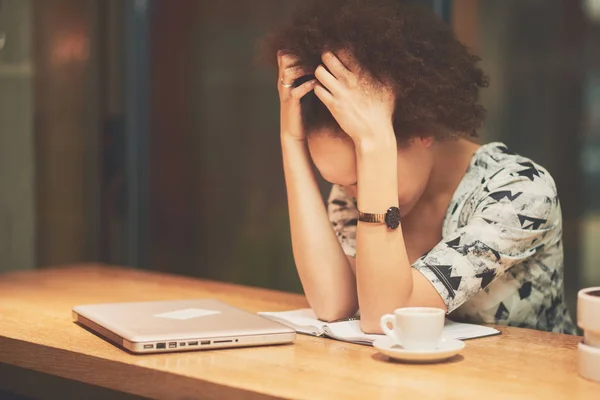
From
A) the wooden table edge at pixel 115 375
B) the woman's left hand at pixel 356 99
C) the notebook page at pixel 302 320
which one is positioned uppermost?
the woman's left hand at pixel 356 99

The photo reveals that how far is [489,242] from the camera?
1.60m

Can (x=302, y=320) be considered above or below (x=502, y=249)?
below

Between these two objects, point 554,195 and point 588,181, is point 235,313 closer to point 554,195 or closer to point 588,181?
point 554,195

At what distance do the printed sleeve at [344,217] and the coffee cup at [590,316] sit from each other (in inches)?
29.9

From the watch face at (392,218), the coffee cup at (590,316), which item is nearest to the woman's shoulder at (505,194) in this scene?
the watch face at (392,218)

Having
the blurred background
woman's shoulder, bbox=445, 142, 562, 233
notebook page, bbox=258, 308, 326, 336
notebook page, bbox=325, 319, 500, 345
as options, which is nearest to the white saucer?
notebook page, bbox=325, 319, 500, 345

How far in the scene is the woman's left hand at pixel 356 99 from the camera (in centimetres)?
162

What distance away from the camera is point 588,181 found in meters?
2.83

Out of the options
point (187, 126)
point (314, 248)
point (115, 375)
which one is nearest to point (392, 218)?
point (314, 248)

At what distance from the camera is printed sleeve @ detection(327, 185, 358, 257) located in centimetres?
200

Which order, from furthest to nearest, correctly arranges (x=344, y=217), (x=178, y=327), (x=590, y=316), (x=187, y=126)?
(x=187, y=126)
(x=344, y=217)
(x=178, y=327)
(x=590, y=316)

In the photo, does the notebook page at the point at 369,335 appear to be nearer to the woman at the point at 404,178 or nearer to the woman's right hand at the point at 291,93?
the woman at the point at 404,178

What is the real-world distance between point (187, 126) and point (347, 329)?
2083 millimetres

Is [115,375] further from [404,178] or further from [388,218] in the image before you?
[404,178]
